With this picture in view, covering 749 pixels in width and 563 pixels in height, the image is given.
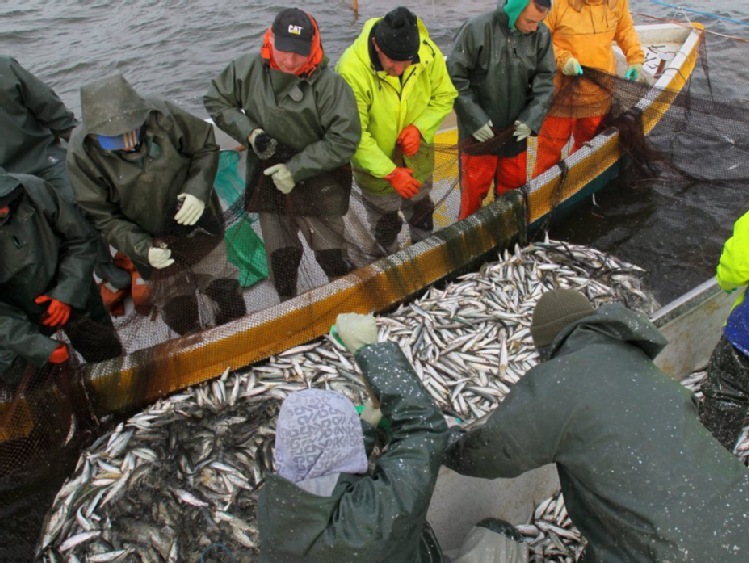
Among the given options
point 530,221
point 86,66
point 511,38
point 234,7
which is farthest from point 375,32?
point 234,7

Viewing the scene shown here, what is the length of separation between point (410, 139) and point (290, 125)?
1048mm

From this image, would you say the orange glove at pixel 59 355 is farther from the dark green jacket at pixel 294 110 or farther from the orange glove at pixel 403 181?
the orange glove at pixel 403 181

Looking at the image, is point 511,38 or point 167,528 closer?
point 167,528

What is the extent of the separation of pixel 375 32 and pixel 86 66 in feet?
37.3

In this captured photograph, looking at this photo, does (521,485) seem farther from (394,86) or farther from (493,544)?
(394,86)

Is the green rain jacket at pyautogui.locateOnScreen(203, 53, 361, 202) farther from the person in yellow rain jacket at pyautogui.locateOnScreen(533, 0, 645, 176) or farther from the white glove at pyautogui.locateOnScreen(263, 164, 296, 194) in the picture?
the person in yellow rain jacket at pyautogui.locateOnScreen(533, 0, 645, 176)

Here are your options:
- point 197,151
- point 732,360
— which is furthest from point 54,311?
point 732,360

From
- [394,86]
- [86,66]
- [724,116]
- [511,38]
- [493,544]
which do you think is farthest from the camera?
[86,66]

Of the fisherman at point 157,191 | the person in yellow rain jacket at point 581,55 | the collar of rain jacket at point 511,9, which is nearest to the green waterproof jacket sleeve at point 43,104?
the fisherman at point 157,191

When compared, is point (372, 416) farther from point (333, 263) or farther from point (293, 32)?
point (293, 32)

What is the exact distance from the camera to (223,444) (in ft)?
14.1

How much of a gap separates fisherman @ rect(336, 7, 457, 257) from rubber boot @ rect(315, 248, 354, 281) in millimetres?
297

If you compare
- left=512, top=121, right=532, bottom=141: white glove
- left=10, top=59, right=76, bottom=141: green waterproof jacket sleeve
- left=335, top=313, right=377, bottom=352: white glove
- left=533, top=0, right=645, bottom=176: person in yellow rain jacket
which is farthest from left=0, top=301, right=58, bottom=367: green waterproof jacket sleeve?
left=533, top=0, right=645, bottom=176: person in yellow rain jacket

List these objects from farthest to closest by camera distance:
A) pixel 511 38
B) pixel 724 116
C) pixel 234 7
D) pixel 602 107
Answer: pixel 234 7 → pixel 602 107 → pixel 724 116 → pixel 511 38
